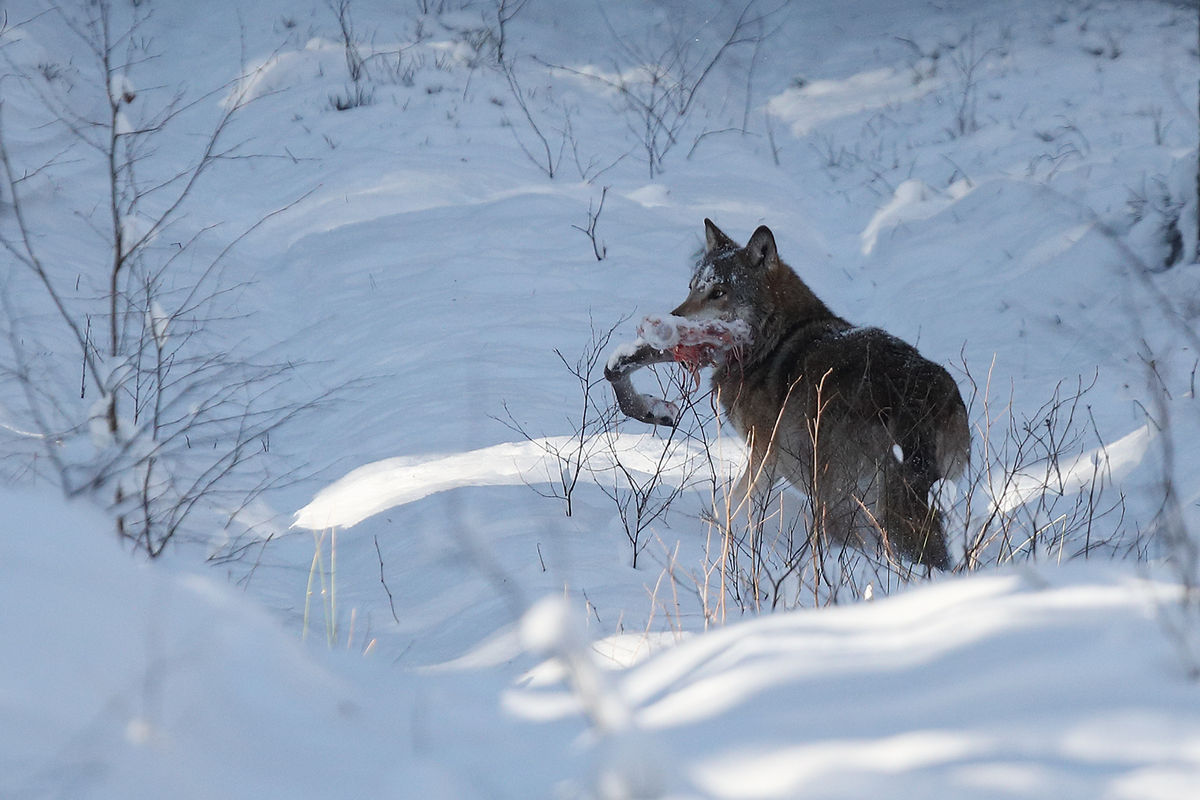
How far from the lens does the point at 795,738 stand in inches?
46.3

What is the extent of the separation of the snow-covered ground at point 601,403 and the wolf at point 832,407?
29cm

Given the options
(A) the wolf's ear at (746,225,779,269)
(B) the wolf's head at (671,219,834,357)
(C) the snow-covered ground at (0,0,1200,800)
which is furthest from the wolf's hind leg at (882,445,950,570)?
(A) the wolf's ear at (746,225,779,269)

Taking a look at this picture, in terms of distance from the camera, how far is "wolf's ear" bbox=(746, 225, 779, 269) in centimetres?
498

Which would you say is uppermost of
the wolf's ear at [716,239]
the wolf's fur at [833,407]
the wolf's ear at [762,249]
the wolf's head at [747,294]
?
the wolf's ear at [716,239]

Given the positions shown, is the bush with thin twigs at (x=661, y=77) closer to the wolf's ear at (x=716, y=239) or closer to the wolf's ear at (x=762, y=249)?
the wolf's ear at (x=716, y=239)

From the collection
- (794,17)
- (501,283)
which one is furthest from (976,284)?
(794,17)

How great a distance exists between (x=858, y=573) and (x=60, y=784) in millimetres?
3085

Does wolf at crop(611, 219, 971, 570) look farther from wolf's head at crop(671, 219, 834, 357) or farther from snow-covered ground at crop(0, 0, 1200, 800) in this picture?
snow-covered ground at crop(0, 0, 1200, 800)

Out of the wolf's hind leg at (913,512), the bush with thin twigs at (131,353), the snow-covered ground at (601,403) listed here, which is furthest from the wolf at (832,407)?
the bush with thin twigs at (131,353)

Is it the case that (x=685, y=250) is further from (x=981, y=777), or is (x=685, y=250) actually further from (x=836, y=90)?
(x=981, y=777)

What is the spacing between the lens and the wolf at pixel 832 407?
12.1ft

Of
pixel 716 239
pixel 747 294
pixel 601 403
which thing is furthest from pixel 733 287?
pixel 601 403

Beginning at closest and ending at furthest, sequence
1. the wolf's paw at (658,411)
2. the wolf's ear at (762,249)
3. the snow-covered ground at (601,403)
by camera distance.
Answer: the snow-covered ground at (601,403), the wolf's paw at (658,411), the wolf's ear at (762,249)

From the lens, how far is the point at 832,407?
13.5ft
